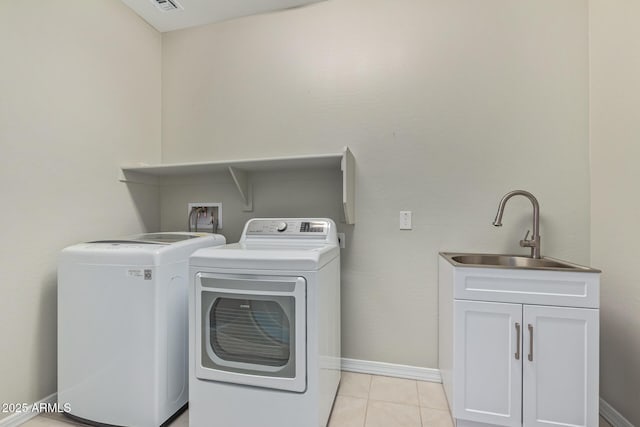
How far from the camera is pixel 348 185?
1.73 meters

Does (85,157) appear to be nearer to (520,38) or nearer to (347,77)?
(347,77)

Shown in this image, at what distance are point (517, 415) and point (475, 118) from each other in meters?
1.63

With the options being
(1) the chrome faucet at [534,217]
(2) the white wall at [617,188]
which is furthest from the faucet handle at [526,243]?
(2) the white wall at [617,188]

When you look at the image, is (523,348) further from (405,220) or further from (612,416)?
(405,220)

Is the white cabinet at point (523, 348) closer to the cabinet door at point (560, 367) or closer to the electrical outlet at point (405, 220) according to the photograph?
the cabinet door at point (560, 367)

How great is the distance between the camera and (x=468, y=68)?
1777 millimetres

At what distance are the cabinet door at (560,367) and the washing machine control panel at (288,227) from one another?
1.12m

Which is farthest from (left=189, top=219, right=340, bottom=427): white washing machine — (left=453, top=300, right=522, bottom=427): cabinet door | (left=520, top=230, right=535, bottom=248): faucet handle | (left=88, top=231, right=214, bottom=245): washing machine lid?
(left=520, top=230, right=535, bottom=248): faucet handle

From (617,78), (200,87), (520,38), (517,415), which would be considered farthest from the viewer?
(200,87)

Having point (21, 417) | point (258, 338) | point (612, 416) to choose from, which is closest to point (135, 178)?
point (21, 417)

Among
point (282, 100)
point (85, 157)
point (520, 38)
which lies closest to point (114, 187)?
point (85, 157)

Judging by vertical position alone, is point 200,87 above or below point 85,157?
above

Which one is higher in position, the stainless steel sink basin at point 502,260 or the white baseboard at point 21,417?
the stainless steel sink basin at point 502,260

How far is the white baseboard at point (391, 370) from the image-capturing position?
1797 mm
